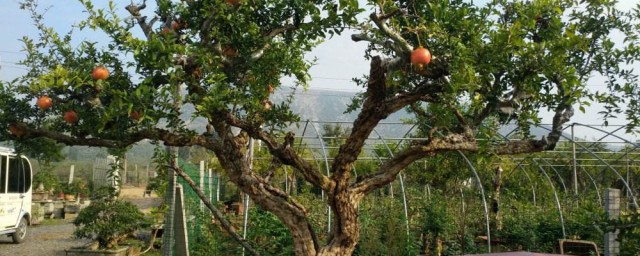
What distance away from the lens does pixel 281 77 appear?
5.61 metres

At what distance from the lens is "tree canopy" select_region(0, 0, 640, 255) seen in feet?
13.7

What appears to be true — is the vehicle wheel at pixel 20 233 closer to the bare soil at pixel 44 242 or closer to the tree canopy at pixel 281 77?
the bare soil at pixel 44 242

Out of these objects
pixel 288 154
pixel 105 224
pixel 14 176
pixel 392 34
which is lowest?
pixel 105 224

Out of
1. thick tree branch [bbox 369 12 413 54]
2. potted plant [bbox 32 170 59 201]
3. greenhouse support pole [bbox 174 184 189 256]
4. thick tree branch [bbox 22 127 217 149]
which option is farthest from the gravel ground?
thick tree branch [bbox 369 12 413 54]

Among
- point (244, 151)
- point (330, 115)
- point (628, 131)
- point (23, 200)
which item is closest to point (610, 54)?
point (628, 131)

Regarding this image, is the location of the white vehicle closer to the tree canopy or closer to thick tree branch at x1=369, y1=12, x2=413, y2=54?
the tree canopy

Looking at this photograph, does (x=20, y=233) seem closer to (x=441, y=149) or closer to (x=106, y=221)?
(x=106, y=221)

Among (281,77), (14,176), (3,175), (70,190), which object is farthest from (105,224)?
(70,190)

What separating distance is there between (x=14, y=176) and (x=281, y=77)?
11.0m

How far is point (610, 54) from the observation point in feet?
18.6

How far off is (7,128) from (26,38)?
86 centimetres

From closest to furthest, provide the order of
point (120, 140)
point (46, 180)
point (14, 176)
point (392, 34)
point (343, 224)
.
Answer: point (392, 34)
point (120, 140)
point (343, 224)
point (14, 176)
point (46, 180)

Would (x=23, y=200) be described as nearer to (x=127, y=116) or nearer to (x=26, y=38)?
(x=26, y=38)

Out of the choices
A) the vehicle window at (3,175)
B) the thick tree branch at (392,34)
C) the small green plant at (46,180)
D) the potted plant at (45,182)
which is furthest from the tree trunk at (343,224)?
the small green plant at (46,180)
